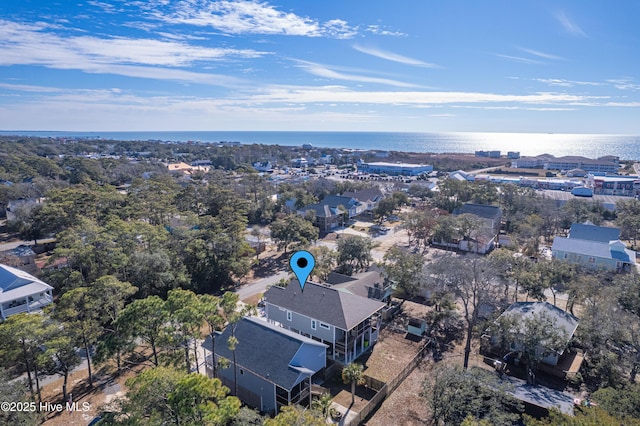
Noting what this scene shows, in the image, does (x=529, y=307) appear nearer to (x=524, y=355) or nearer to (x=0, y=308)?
(x=524, y=355)

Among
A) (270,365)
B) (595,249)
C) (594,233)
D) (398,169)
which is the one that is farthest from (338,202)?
(398,169)

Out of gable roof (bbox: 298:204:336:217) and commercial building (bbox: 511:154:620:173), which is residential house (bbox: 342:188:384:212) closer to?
gable roof (bbox: 298:204:336:217)

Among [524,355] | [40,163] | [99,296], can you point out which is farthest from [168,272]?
[40,163]

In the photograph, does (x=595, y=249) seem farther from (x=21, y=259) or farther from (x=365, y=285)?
(x=21, y=259)

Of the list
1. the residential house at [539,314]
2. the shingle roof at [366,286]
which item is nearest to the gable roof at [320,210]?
the shingle roof at [366,286]

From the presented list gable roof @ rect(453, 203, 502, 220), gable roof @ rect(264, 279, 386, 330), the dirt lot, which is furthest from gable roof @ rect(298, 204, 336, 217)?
gable roof @ rect(264, 279, 386, 330)

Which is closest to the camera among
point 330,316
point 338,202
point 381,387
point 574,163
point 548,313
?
point 381,387
